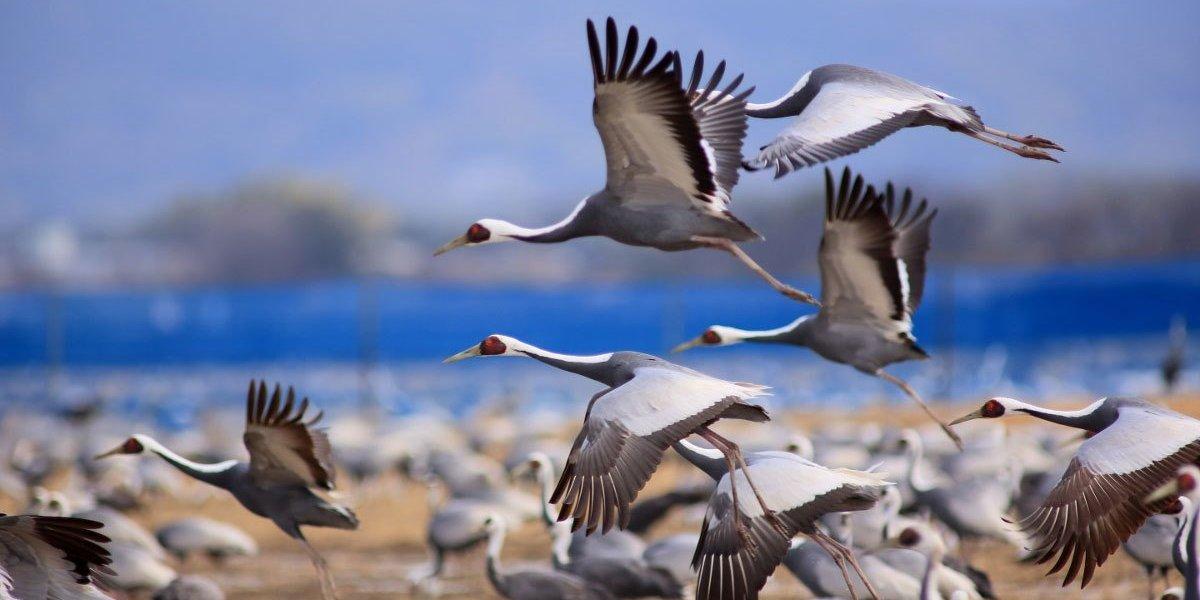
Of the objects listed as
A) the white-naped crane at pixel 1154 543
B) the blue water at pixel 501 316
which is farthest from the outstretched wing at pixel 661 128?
the blue water at pixel 501 316

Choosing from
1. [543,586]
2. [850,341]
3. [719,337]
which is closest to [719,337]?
[719,337]

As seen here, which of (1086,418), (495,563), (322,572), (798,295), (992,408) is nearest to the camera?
(1086,418)

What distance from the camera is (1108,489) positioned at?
439 cm

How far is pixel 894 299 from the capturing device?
19.5ft

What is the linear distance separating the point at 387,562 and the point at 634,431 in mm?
5205

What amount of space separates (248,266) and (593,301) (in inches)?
512

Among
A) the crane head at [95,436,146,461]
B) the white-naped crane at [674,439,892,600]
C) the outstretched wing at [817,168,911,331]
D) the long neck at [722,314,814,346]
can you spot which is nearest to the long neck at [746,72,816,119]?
the outstretched wing at [817,168,911,331]

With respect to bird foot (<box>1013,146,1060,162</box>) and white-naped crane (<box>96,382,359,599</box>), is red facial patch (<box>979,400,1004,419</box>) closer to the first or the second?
bird foot (<box>1013,146,1060,162</box>)

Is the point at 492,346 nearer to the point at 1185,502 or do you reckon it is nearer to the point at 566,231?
the point at 566,231

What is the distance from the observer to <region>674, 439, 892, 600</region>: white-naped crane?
4.38 meters

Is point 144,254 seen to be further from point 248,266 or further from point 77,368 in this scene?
point 77,368

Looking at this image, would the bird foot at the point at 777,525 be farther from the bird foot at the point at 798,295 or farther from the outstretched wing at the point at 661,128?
the outstretched wing at the point at 661,128

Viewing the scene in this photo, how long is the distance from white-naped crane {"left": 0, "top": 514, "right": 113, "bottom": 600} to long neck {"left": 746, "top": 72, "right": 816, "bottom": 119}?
262 centimetres

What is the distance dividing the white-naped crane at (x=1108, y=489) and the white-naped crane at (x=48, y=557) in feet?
9.57
